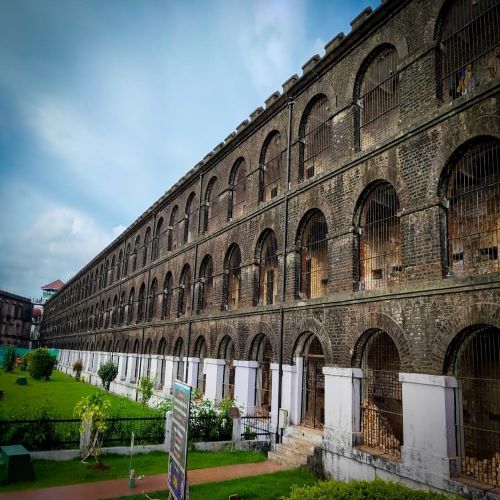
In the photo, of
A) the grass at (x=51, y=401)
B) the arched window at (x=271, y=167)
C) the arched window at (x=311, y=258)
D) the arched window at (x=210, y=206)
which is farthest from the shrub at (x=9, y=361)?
the arched window at (x=311, y=258)

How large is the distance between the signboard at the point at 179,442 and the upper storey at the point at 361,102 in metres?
6.61

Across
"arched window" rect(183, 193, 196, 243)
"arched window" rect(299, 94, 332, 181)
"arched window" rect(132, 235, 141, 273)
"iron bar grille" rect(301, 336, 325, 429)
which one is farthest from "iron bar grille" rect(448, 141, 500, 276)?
"arched window" rect(132, 235, 141, 273)

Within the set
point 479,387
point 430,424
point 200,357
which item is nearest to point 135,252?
point 200,357

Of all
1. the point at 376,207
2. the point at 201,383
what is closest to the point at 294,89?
the point at 376,207

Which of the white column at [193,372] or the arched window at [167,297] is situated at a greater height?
the arched window at [167,297]

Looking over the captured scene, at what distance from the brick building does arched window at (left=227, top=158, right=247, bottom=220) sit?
A: 91 mm

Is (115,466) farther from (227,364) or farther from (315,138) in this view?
(315,138)

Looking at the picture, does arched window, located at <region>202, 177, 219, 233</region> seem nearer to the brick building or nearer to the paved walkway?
the brick building

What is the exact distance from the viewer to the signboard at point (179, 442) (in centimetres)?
647

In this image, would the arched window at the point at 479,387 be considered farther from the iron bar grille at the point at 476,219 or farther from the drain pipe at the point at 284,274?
the drain pipe at the point at 284,274

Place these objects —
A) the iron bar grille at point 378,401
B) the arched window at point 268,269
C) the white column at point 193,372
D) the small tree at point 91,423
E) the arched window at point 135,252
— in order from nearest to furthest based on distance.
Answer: the iron bar grille at point 378,401 < the small tree at point 91,423 < the arched window at point 268,269 < the white column at point 193,372 < the arched window at point 135,252

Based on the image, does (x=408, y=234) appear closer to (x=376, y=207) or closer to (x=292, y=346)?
(x=376, y=207)

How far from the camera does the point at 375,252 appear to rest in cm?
1433

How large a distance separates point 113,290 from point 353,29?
3081cm
